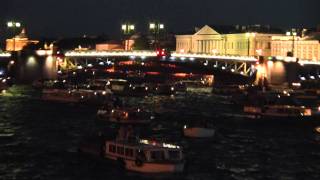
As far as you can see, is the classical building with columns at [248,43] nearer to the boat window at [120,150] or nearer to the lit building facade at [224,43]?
the lit building facade at [224,43]

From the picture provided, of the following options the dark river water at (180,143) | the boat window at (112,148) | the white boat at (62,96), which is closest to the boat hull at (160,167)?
the dark river water at (180,143)

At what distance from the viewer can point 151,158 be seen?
88.8 feet

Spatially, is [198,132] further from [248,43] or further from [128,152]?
[248,43]

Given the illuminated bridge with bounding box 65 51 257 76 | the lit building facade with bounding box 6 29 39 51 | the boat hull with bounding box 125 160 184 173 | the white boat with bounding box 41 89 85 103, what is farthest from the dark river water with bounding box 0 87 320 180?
the lit building facade with bounding box 6 29 39 51

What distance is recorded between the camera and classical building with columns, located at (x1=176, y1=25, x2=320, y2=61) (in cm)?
10256

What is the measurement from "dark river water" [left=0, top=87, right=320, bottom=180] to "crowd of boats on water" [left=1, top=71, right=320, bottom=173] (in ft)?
1.42

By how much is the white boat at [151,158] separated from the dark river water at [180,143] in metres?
0.27

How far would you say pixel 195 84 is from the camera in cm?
8531

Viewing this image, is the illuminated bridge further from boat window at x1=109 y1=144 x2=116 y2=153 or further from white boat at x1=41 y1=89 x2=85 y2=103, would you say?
boat window at x1=109 y1=144 x2=116 y2=153

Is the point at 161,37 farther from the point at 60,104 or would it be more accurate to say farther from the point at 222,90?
the point at 60,104

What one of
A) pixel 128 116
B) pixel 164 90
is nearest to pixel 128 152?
pixel 128 116

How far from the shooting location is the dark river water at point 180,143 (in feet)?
92.3

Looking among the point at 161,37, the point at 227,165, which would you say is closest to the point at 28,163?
the point at 227,165

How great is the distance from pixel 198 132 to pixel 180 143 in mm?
1889
